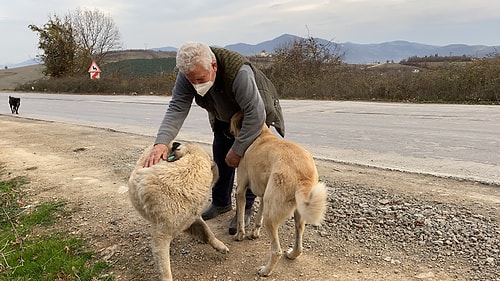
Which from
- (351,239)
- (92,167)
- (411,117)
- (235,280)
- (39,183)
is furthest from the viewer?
(411,117)

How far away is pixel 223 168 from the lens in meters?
4.72

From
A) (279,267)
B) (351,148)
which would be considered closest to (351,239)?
(279,267)

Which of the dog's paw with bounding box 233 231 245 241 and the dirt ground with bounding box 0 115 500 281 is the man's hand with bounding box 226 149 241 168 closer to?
the dog's paw with bounding box 233 231 245 241

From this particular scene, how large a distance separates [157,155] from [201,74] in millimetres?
761

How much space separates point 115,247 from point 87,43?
4141 cm

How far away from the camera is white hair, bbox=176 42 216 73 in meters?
3.47

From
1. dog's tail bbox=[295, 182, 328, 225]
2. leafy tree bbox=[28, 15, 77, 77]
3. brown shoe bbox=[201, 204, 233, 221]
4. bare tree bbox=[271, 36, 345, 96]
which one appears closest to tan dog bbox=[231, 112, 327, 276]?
dog's tail bbox=[295, 182, 328, 225]

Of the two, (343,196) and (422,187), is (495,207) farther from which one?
(343,196)

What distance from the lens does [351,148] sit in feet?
27.2

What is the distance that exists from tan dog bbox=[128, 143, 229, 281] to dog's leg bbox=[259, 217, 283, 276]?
1.83 feet

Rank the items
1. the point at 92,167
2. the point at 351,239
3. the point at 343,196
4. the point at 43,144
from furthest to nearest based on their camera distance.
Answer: the point at 43,144 → the point at 92,167 → the point at 343,196 → the point at 351,239

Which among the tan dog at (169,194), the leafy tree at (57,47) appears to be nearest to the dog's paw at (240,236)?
the tan dog at (169,194)

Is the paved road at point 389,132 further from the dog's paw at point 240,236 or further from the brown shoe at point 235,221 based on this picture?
the dog's paw at point 240,236

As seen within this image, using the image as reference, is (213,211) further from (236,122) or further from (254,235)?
(236,122)
